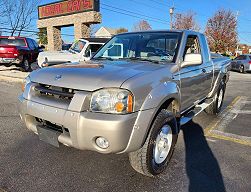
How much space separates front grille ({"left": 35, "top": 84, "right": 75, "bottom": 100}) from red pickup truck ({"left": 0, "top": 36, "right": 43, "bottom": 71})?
419 inches

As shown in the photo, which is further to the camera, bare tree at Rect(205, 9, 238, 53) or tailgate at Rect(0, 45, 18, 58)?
bare tree at Rect(205, 9, 238, 53)

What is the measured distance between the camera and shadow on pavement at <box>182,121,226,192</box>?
2.96m

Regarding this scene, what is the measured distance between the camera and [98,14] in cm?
1819

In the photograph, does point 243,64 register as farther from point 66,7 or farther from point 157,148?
point 157,148

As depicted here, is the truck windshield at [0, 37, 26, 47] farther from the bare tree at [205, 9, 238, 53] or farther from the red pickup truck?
the bare tree at [205, 9, 238, 53]

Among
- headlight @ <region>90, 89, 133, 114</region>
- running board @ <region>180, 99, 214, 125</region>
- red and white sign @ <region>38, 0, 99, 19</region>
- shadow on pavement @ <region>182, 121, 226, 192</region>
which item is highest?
red and white sign @ <region>38, 0, 99, 19</region>

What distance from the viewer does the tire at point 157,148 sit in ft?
9.61

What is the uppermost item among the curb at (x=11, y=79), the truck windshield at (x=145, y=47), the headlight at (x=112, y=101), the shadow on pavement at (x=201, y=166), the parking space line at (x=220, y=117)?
the truck windshield at (x=145, y=47)

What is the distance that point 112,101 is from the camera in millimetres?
2602

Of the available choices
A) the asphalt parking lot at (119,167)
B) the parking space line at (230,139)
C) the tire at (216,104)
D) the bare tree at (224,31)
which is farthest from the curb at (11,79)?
the bare tree at (224,31)

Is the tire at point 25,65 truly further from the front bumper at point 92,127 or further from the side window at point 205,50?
the front bumper at point 92,127

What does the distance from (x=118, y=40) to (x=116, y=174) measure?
2412mm

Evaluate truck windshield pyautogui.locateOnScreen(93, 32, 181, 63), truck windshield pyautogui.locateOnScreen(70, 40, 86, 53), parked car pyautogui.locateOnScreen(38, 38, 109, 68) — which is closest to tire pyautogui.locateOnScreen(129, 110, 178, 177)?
truck windshield pyautogui.locateOnScreen(93, 32, 181, 63)

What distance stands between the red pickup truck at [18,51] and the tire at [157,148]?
11.4 metres
